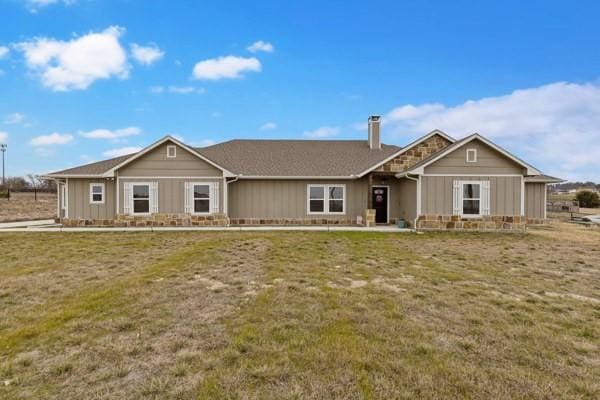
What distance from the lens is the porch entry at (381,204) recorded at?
15758 mm

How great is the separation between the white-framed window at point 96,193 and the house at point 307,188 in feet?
0.13

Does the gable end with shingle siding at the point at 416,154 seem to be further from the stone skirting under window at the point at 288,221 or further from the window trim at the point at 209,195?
the window trim at the point at 209,195

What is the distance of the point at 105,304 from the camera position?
453 cm

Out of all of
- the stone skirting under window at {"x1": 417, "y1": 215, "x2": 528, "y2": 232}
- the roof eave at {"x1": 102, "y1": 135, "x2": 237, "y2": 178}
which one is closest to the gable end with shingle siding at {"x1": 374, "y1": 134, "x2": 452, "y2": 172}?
the stone skirting under window at {"x1": 417, "y1": 215, "x2": 528, "y2": 232}

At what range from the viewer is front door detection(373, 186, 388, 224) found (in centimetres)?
1577

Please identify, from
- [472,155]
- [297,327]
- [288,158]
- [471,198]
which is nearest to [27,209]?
[288,158]

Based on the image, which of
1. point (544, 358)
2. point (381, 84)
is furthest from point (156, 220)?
point (381, 84)

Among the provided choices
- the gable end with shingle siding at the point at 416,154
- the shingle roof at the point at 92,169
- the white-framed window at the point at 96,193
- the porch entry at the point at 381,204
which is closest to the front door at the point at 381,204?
the porch entry at the point at 381,204

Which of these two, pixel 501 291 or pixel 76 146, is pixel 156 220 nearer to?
pixel 501 291

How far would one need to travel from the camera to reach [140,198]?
46.9 ft

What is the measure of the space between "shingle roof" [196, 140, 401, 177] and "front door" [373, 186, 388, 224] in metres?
1.51

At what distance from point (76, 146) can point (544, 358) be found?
119 feet

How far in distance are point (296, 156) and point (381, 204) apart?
4.95m

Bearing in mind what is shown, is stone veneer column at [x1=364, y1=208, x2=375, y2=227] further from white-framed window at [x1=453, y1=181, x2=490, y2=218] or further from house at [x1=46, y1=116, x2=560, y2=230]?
white-framed window at [x1=453, y1=181, x2=490, y2=218]
